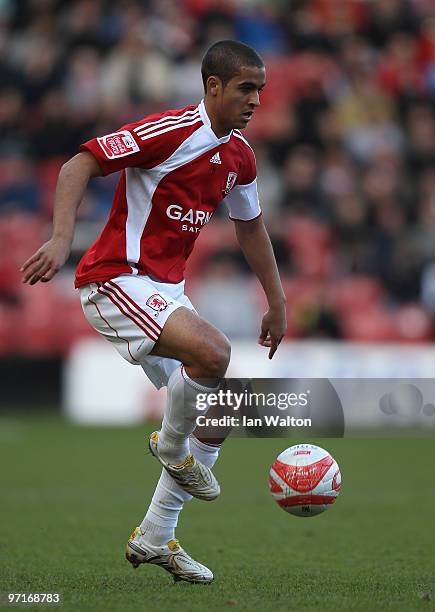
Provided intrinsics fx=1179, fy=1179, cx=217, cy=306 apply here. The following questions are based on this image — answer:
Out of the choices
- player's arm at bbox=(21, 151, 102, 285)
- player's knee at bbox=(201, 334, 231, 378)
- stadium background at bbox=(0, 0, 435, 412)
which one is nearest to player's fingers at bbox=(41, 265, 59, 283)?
player's arm at bbox=(21, 151, 102, 285)

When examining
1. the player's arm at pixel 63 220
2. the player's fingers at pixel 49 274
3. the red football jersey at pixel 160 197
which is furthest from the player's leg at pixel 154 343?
the player's fingers at pixel 49 274

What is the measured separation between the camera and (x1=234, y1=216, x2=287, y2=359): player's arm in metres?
5.81

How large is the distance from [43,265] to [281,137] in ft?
39.8

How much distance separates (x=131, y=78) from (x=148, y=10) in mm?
1937

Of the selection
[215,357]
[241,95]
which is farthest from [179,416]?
[241,95]

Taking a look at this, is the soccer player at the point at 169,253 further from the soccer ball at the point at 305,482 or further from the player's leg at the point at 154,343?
the soccer ball at the point at 305,482

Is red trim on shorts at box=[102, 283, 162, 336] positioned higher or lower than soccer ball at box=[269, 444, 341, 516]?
higher

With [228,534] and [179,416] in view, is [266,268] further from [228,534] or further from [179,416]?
[228,534]

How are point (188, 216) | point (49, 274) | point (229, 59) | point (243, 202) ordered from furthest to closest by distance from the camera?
1. point (243, 202)
2. point (188, 216)
3. point (229, 59)
4. point (49, 274)

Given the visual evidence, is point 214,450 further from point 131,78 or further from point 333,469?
point 131,78

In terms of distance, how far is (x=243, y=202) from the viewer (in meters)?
5.70

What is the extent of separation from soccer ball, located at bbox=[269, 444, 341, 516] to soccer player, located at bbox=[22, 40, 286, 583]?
295mm

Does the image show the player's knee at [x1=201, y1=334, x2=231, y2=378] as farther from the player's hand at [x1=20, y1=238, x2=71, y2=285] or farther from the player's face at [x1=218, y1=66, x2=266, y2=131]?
the player's face at [x1=218, y1=66, x2=266, y2=131]

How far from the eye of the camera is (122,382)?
1395 centimetres
